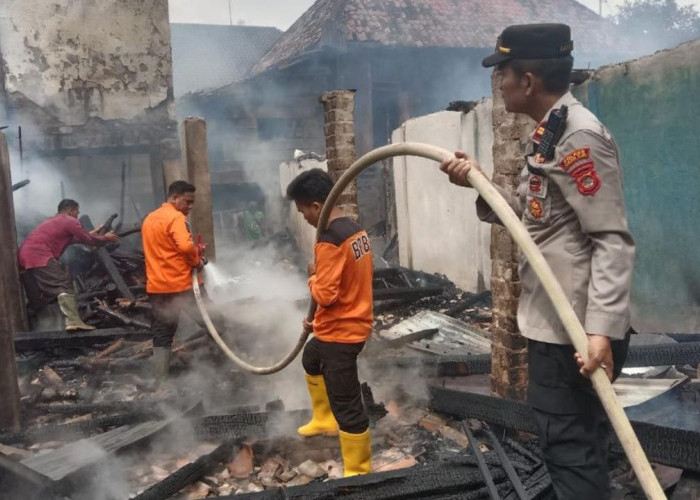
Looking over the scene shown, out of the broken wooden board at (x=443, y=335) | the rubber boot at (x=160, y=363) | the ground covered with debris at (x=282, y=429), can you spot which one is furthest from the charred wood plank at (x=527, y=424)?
the rubber boot at (x=160, y=363)

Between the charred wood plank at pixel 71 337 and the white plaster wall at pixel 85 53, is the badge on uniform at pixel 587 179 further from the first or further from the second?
the white plaster wall at pixel 85 53

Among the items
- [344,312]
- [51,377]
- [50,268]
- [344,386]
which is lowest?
[51,377]

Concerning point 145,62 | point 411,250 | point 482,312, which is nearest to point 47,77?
point 145,62

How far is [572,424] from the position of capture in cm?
237

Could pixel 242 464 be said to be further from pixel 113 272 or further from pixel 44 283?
pixel 113 272

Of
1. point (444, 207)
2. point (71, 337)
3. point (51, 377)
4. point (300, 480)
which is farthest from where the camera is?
point (444, 207)

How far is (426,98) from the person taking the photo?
21.4m

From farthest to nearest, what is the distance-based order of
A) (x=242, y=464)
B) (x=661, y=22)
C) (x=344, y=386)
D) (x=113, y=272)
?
(x=661, y=22), (x=113, y=272), (x=242, y=464), (x=344, y=386)

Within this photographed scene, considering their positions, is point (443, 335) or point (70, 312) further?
point (70, 312)

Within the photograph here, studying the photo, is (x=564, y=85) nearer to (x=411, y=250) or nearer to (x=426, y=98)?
(x=411, y=250)

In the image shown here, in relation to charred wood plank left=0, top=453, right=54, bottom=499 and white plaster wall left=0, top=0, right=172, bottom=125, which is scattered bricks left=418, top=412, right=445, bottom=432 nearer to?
charred wood plank left=0, top=453, right=54, bottom=499

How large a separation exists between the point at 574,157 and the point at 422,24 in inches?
808

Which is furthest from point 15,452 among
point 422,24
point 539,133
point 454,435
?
point 422,24

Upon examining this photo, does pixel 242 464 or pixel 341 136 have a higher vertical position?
pixel 341 136
